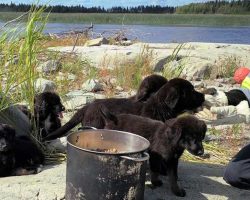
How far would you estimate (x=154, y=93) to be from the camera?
700 centimetres

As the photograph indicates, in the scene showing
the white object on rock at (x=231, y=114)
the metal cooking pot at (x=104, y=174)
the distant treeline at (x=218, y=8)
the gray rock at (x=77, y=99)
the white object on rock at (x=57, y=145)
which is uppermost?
the metal cooking pot at (x=104, y=174)

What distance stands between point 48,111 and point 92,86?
10.2ft

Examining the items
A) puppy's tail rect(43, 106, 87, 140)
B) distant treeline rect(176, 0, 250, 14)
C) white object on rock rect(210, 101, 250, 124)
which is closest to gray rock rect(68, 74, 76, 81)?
white object on rock rect(210, 101, 250, 124)

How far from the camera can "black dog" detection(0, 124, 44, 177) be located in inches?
233

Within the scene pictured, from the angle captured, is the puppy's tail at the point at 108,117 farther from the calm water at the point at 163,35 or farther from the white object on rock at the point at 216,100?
the calm water at the point at 163,35

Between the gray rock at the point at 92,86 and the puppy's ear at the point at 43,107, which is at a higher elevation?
the puppy's ear at the point at 43,107

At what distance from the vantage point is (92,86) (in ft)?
35.2

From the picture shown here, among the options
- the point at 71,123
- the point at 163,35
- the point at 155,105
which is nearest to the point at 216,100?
the point at 155,105

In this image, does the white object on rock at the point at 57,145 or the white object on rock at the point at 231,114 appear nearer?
the white object on rock at the point at 57,145

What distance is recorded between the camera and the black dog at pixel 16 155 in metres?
5.92

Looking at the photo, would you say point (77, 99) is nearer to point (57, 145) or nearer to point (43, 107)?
point (43, 107)

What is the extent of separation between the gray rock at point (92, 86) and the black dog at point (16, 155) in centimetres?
440

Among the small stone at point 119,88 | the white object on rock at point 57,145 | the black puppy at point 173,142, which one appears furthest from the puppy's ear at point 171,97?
the small stone at point 119,88

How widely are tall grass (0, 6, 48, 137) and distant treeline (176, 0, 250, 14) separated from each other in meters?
62.6
